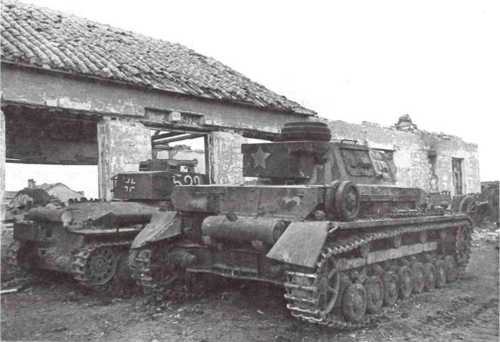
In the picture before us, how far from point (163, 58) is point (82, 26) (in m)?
2.25

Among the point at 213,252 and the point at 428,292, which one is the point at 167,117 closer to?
the point at 213,252

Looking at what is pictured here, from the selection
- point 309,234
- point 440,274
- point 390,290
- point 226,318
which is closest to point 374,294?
point 390,290

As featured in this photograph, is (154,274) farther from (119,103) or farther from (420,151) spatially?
(420,151)

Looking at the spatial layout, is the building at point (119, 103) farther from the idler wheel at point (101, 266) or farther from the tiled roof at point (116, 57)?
the idler wheel at point (101, 266)

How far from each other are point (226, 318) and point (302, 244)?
159cm

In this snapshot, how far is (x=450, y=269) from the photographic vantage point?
321 inches

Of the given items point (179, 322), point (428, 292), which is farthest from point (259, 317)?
point (428, 292)

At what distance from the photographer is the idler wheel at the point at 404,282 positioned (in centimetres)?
673

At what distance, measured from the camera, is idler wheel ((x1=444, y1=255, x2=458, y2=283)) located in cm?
813

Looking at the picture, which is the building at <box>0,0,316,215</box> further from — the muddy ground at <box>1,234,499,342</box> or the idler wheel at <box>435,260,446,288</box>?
the idler wheel at <box>435,260,446,288</box>

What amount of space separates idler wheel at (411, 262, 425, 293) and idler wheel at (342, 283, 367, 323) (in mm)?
1803

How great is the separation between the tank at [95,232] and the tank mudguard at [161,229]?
0.59 m

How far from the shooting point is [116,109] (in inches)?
398

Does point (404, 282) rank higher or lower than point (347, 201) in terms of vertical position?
lower
